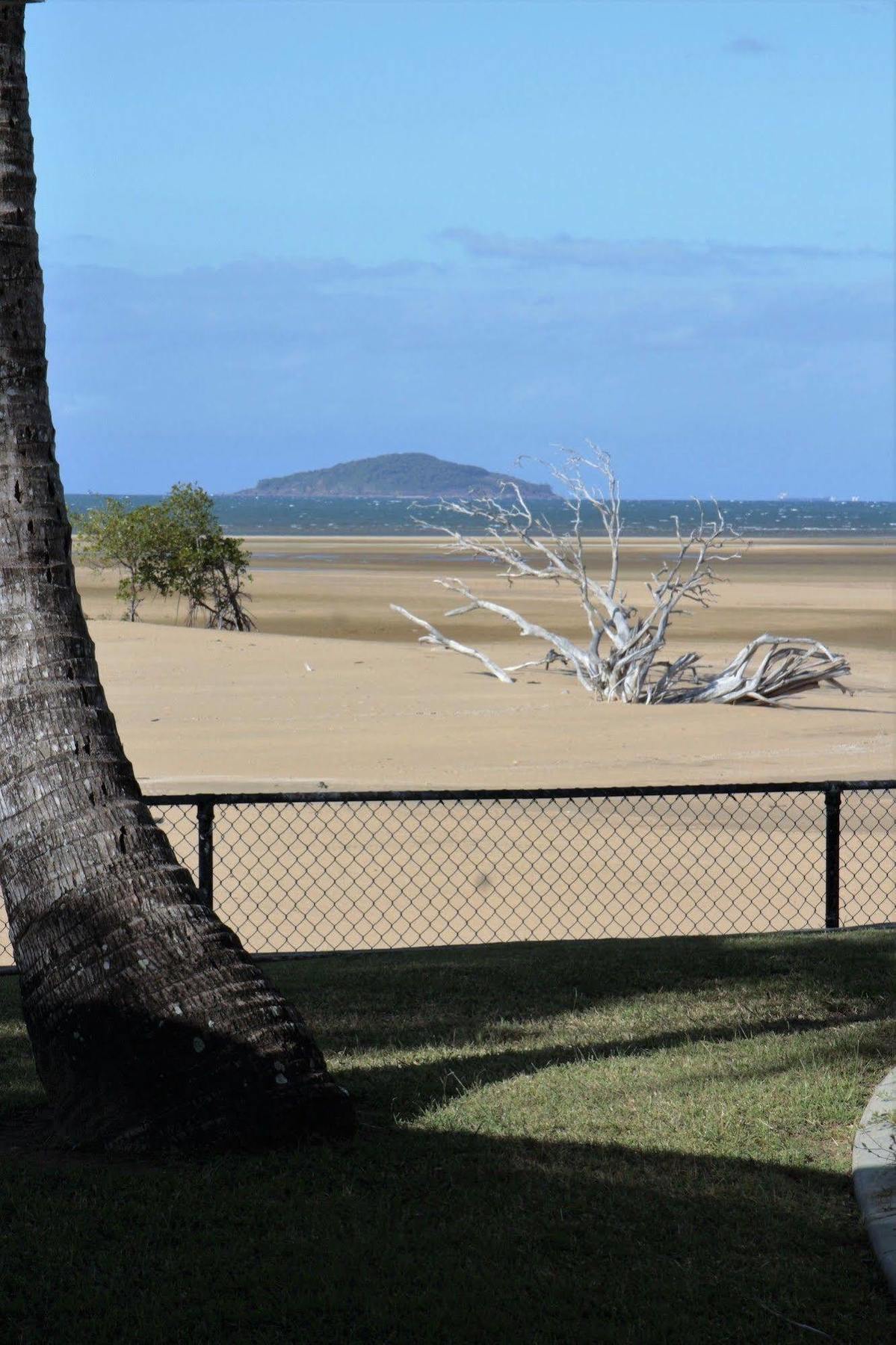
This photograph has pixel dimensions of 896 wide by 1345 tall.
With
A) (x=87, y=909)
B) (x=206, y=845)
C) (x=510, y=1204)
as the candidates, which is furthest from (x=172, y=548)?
(x=510, y=1204)

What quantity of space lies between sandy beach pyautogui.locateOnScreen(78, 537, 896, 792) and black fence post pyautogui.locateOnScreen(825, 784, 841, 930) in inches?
211

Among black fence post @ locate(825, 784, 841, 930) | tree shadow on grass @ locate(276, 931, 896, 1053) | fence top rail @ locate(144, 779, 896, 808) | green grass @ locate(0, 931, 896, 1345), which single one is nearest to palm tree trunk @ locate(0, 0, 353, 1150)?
green grass @ locate(0, 931, 896, 1345)

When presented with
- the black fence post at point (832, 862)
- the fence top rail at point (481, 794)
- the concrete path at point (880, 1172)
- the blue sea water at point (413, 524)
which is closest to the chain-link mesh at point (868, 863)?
the black fence post at point (832, 862)

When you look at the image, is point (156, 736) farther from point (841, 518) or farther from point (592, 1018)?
point (841, 518)

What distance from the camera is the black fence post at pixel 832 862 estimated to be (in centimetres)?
807

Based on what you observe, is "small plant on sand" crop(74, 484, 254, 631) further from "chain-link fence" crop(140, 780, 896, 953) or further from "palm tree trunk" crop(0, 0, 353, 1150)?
"palm tree trunk" crop(0, 0, 353, 1150)

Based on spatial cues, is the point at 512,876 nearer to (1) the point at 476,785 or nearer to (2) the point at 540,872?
(2) the point at 540,872

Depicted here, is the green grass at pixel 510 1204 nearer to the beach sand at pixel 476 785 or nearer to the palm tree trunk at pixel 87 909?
the palm tree trunk at pixel 87 909

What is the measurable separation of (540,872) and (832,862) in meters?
2.75

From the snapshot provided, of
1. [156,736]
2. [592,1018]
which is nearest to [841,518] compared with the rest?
[156,736]

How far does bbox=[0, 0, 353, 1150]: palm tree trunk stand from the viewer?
14.0 ft

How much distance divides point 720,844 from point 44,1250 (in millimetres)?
8086

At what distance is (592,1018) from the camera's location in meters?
5.93

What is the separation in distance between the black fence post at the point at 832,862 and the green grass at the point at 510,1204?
2.11m
